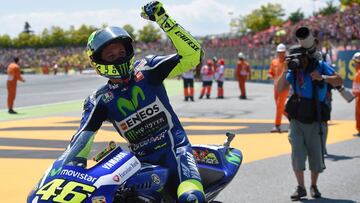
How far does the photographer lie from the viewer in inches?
281

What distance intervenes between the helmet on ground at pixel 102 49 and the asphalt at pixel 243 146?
3001mm

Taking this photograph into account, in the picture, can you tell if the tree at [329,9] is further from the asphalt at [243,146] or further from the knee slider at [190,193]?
the knee slider at [190,193]

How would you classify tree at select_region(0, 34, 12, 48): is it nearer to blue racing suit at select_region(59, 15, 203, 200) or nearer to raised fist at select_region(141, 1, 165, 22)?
raised fist at select_region(141, 1, 165, 22)

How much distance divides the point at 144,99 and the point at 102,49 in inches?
19.5

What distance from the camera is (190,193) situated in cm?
415

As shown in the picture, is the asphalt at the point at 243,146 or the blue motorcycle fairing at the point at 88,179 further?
the asphalt at the point at 243,146

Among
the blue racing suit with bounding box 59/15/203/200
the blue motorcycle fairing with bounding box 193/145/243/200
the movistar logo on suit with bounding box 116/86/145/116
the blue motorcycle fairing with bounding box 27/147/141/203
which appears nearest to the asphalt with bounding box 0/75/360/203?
the blue motorcycle fairing with bounding box 193/145/243/200

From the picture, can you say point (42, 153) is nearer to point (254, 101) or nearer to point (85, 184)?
point (85, 184)

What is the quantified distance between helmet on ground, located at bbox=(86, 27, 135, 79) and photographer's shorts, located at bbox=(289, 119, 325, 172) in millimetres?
3262

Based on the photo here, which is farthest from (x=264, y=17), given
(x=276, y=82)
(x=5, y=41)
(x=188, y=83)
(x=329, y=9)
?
(x=276, y=82)

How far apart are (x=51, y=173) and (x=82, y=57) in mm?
91603

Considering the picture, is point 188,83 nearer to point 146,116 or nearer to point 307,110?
point 307,110

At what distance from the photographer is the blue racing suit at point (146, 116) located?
457 cm

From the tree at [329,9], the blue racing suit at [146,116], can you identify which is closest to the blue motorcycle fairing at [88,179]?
the blue racing suit at [146,116]
